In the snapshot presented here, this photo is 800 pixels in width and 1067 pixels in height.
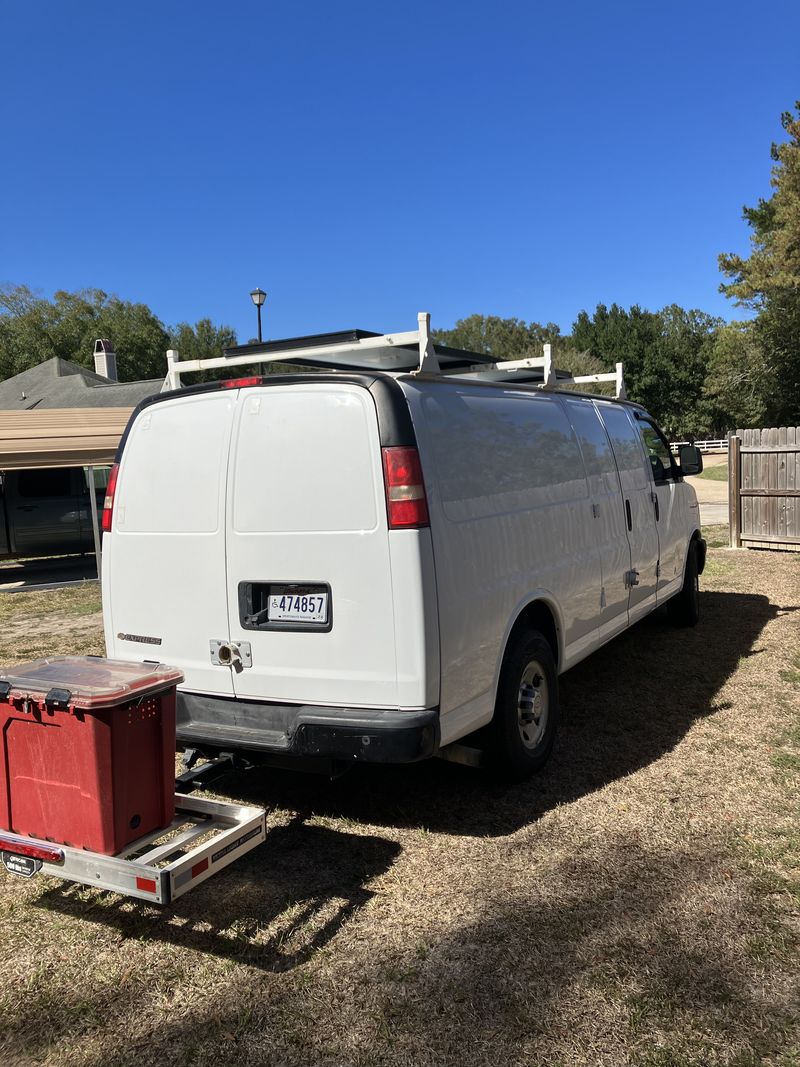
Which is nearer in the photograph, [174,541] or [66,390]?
[174,541]

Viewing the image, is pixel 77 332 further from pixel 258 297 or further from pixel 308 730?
pixel 308 730

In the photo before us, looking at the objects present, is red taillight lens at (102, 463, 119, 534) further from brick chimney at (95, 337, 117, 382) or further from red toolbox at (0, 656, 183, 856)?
brick chimney at (95, 337, 117, 382)

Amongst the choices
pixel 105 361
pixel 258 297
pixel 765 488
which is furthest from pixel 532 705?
pixel 105 361

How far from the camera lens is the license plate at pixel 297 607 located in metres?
3.56

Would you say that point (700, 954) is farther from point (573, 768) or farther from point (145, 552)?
point (145, 552)

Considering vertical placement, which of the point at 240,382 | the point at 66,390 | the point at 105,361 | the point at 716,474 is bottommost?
the point at 716,474

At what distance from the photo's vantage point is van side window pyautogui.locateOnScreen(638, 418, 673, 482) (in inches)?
269

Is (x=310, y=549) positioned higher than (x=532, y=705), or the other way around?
(x=310, y=549)

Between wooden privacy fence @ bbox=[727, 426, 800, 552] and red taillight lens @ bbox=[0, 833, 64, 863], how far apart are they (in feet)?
39.5

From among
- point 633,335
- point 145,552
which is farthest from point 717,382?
point 145,552

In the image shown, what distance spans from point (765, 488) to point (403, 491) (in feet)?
36.4

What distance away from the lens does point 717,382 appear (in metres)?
37.2

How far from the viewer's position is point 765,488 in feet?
42.3

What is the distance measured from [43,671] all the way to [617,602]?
385 cm
